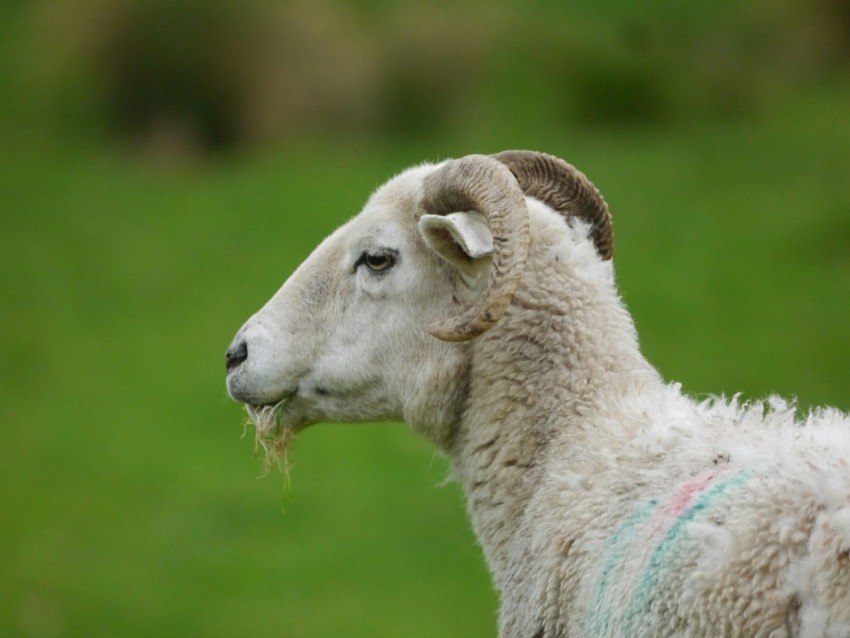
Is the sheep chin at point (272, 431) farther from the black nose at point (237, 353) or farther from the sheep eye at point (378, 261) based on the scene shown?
the sheep eye at point (378, 261)

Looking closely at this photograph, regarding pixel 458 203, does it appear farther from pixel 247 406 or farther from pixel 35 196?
pixel 35 196

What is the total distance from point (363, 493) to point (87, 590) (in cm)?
299

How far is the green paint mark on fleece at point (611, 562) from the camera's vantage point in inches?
157

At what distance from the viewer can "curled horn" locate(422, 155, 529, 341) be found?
431cm

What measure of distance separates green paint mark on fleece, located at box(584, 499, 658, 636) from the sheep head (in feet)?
3.36

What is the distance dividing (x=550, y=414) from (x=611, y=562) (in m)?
0.76

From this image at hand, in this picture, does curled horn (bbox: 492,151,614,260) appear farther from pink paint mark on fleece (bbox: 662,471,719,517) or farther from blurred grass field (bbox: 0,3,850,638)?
blurred grass field (bbox: 0,3,850,638)

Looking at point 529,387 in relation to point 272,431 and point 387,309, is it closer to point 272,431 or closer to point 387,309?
point 387,309

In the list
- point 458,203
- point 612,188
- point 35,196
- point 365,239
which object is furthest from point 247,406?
point 35,196

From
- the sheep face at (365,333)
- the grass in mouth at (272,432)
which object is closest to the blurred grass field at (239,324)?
the grass in mouth at (272,432)

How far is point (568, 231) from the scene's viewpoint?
194 inches

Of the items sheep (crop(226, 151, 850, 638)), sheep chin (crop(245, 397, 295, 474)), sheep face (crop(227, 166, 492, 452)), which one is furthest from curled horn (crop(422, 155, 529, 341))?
sheep chin (crop(245, 397, 295, 474))

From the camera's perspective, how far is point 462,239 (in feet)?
15.1

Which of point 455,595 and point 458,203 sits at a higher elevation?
point 455,595
